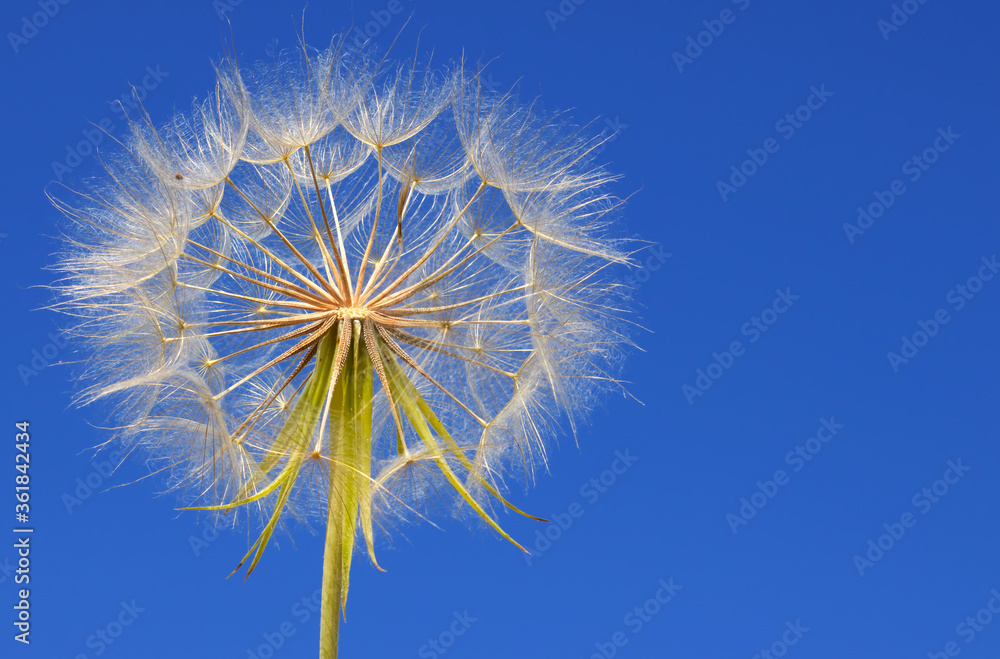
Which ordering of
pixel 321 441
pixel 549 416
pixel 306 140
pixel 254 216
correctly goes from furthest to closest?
1. pixel 254 216
2. pixel 306 140
3. pixel 549 416
4. pixel 321 441

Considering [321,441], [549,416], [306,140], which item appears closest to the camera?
[321,441]

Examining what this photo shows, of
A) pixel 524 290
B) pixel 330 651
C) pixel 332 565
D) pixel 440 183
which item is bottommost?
pixel 330 651

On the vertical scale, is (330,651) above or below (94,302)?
below

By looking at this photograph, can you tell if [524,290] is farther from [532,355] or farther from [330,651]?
[330,651]

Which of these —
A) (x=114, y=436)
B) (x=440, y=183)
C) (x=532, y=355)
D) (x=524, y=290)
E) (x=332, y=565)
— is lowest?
(x=332, y=565)

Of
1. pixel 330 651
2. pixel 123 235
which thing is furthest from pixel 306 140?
pixel 330 651

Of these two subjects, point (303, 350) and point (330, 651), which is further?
point (303, 350)

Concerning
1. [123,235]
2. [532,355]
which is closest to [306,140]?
[123,235]

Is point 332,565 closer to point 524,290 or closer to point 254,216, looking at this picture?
point 524,290

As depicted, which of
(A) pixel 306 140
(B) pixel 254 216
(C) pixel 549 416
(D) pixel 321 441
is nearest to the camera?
(D) pixel 321 441
